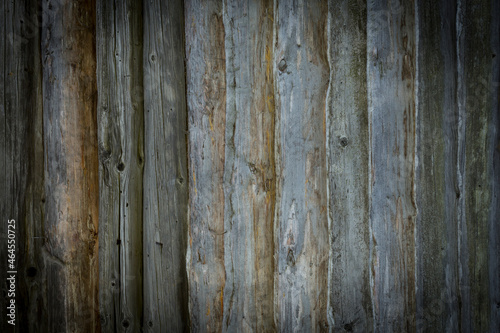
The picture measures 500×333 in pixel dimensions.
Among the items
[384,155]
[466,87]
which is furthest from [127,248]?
[466,87]

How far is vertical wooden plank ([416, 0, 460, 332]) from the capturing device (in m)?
1.18

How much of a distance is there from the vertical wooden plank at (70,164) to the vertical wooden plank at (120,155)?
54 millimetres

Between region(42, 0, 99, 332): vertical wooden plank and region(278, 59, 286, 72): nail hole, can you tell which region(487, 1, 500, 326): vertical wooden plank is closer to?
region(278, 59, 286, 72): nail hole

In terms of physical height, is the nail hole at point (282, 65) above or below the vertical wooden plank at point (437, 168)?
above

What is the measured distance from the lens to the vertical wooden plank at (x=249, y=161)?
1.21 m

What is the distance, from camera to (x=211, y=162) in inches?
48.4

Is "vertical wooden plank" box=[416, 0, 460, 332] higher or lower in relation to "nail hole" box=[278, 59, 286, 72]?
lower

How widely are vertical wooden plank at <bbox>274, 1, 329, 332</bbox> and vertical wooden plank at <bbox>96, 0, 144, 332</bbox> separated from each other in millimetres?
712

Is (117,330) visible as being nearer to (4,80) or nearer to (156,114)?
(156,114)

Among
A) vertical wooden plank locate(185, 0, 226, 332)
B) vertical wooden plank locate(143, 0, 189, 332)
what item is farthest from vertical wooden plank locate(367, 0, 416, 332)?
vertical wooden plank locate(143, 0, 189, 332)

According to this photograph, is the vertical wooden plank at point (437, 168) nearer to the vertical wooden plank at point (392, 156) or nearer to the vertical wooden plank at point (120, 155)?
the vertical wooden plank at point (392, 156)

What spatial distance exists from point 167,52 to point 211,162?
0.59m

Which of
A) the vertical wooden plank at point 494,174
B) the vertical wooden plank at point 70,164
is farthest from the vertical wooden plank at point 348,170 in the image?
the vertical wooden plank at point 70,164

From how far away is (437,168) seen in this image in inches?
47.2
